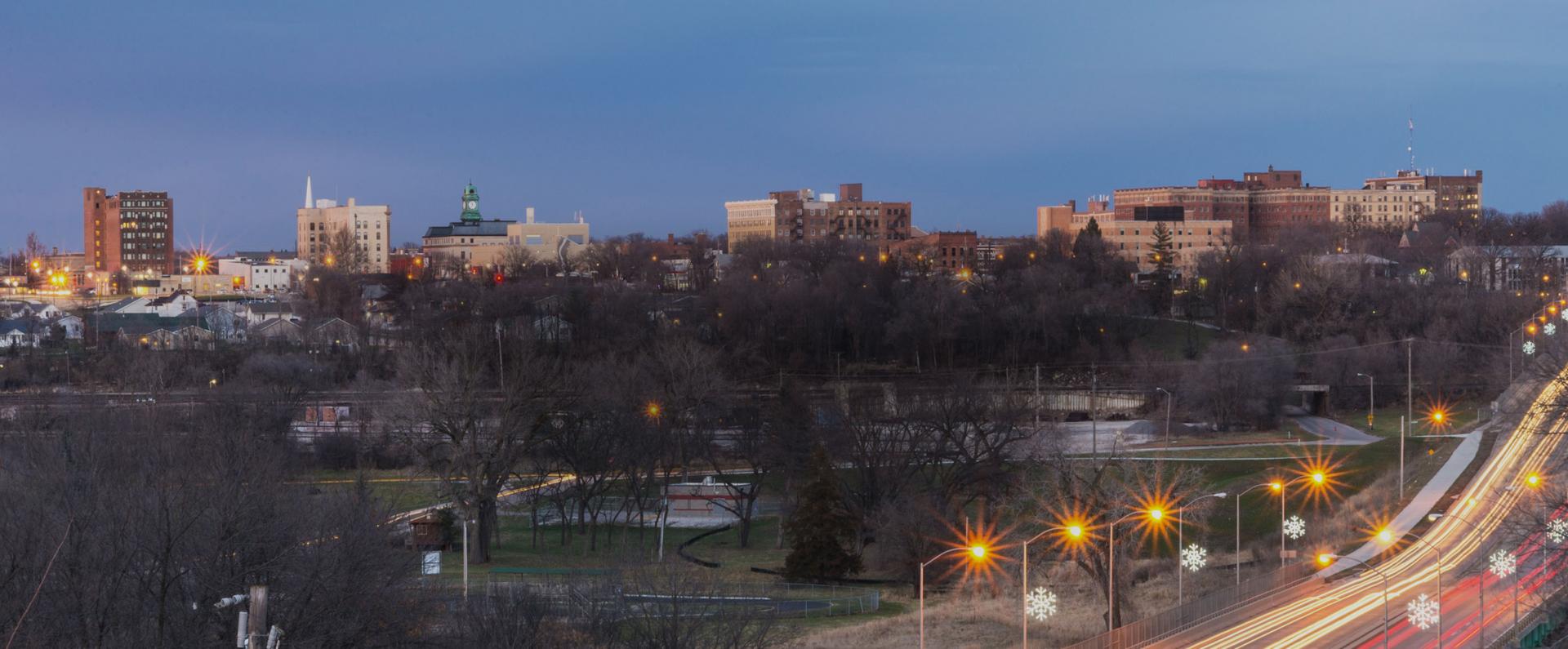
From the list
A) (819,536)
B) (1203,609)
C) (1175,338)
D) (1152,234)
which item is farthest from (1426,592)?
(1152,234)

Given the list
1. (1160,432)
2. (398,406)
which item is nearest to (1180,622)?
(398,406)

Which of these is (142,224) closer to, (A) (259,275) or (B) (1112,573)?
(A) (259,275)

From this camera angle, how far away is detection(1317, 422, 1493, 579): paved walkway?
3466 centimetres

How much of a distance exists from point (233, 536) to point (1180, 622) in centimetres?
1496

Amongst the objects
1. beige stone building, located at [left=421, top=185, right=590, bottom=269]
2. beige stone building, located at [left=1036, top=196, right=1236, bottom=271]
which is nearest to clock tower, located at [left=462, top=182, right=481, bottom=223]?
beige stone building, located at [left=421, top=185, right=590, bottom=269]

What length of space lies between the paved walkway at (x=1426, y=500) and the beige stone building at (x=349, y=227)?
437 feet

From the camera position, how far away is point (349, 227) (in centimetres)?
17075

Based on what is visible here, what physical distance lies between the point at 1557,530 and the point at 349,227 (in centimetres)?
15666

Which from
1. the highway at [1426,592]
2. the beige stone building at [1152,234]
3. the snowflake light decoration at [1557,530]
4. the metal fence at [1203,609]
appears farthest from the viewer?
the beige stone building at [1152,234]

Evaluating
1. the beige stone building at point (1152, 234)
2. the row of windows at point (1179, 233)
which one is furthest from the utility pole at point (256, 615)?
the row of windows at point (1179, 233)

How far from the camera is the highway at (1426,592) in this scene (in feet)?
86.1

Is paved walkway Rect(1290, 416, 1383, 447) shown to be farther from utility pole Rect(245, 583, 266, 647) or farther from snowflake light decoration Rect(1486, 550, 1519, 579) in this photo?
utility pole Rect(245, 583, 266, 647)

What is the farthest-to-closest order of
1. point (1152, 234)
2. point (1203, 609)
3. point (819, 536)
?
point (1152, 234) < point (819, 536) < point (1203, 609)

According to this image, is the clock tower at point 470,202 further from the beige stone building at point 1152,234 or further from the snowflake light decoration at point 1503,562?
the snowflake light decoration at point 1503,562
